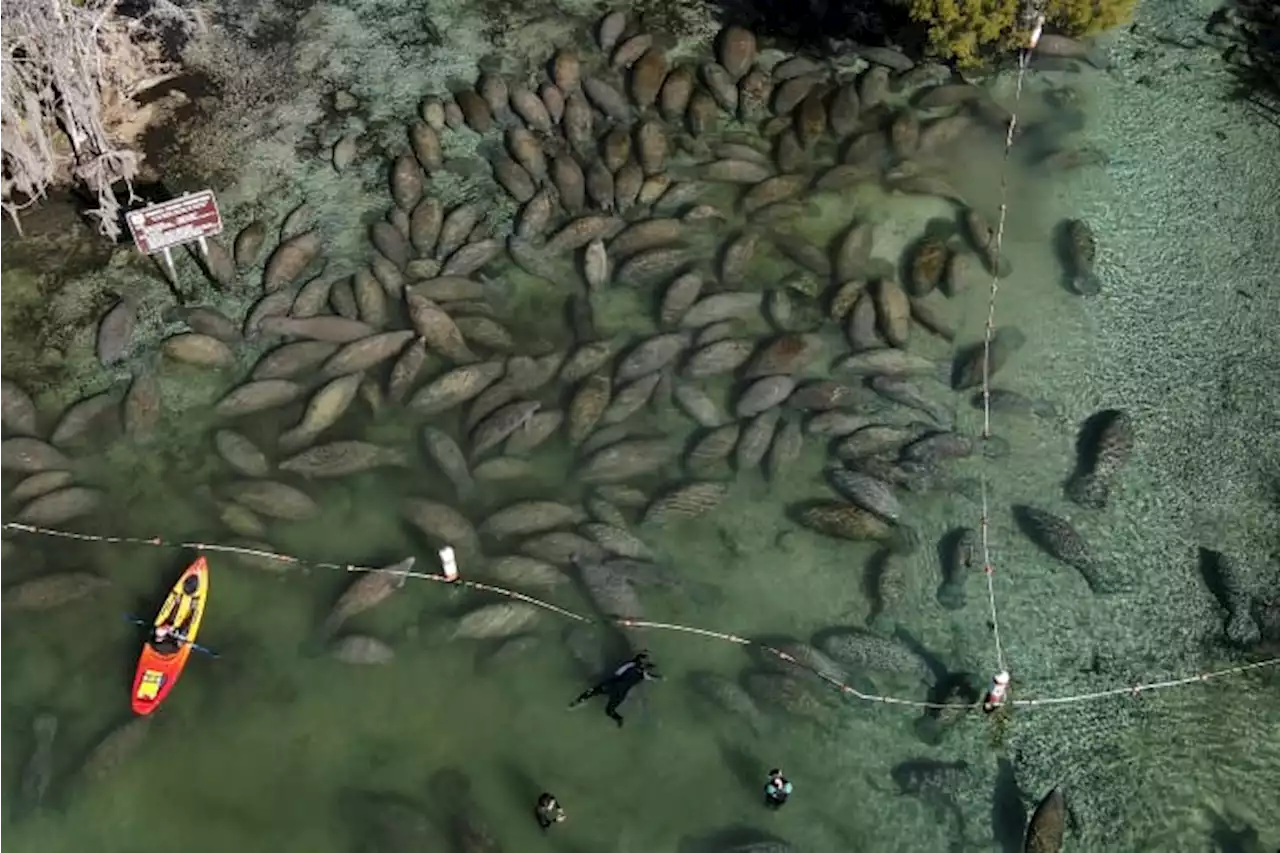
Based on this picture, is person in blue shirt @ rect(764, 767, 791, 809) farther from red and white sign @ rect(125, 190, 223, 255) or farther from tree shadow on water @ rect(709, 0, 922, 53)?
tree shadow on water @ rect(709, 0, 922, 53)

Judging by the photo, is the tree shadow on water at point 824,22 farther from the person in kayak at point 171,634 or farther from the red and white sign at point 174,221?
the person in kayak at point 171,634

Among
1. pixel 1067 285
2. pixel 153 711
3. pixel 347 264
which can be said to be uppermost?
pixel 347 264

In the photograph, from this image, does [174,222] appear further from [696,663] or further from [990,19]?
[990,19]

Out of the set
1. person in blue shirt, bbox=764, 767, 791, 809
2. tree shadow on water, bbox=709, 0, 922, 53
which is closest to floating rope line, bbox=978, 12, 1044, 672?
tree shadow on water, bbox=709, 0, 922, 53

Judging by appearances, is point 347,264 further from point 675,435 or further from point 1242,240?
point 1242,240

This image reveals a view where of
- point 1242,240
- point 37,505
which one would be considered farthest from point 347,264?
point 1242,240

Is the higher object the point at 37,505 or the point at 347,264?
the point at 347,264
